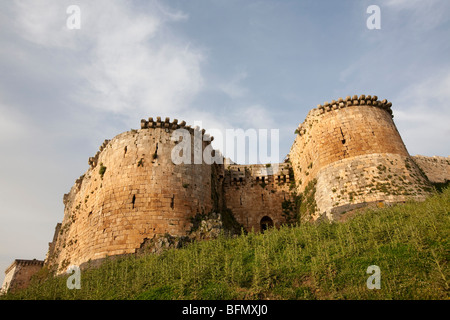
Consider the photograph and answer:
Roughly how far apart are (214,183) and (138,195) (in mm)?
5595

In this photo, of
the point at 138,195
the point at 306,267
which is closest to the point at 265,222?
the point at 138,195

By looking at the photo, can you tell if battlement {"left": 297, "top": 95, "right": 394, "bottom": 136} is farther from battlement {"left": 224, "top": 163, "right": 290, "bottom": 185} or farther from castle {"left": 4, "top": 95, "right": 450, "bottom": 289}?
battlement {"left": 224, "top": 163, "right": 290, "bottom": 185}

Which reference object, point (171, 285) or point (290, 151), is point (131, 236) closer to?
point (171, 285)

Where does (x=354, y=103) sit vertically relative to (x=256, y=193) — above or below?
above

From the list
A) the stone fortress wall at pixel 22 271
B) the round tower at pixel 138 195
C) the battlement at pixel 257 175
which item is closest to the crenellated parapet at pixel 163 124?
the round tower at pixel 138 195

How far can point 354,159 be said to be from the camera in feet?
60.2

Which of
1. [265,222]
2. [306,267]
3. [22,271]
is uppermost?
[265,222]

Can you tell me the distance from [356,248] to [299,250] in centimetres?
190

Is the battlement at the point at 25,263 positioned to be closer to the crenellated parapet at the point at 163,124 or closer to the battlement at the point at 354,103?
the crenellated parapet at the point at 163,124

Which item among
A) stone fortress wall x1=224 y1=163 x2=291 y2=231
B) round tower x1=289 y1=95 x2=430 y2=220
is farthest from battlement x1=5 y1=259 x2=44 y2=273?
round tower x1=289 y1=95 x2=430 y2=220

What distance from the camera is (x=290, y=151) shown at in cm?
2555

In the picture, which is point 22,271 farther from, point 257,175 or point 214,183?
point 257,175

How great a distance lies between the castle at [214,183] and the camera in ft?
54.0
